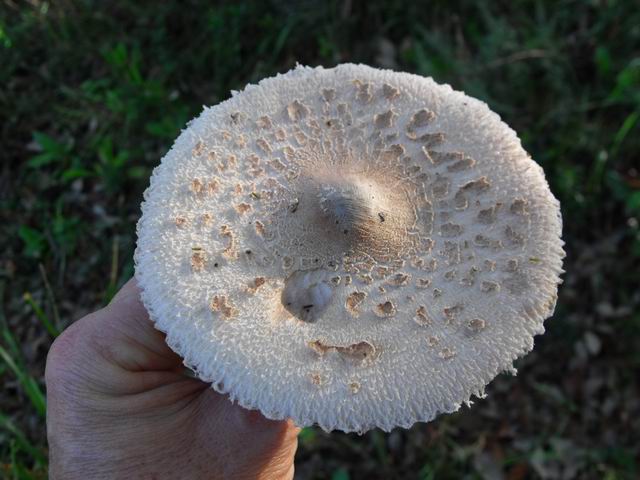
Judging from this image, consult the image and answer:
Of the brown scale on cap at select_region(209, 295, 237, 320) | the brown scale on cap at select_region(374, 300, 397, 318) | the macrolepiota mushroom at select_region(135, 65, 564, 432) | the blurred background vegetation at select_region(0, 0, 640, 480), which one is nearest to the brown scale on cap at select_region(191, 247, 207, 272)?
the macrolepiota mushroom at select_region(135, 65, 564, 432)

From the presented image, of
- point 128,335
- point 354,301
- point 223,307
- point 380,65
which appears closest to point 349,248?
point 354,301

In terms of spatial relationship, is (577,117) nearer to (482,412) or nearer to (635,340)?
(635,340)

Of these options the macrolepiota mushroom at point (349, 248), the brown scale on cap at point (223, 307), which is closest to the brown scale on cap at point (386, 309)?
the macrolepiota mushroom at point (349, 248)

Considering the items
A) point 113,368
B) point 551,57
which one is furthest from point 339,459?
point 551,57

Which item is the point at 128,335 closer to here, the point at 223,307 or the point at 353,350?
the point at 223,307

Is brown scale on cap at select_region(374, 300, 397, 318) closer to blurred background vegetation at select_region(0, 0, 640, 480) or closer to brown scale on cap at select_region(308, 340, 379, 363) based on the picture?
brown scale on cap at select_region(308, 340, 379, 363)

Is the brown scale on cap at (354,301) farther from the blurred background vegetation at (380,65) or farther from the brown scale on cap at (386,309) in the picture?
the blurred background vegetation at (380,65)
